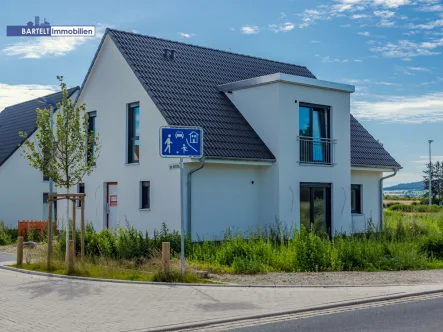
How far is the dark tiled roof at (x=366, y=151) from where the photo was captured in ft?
79.3

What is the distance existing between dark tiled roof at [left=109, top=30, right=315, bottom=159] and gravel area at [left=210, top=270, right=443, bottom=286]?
5.99 m

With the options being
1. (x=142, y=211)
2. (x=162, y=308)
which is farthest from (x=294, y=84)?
(x=162, y=308)

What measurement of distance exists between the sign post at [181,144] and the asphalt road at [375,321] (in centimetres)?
408

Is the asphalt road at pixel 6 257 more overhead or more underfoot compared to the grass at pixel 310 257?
more underfoot

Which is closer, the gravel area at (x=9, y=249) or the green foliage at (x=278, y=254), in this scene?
the green foliage at (x=278, y=254)

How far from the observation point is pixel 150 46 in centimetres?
2208

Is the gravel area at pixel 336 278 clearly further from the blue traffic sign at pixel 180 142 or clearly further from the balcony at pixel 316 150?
the balcony at pixel 316 150

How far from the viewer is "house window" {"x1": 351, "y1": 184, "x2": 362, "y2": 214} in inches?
958

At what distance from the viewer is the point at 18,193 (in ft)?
101

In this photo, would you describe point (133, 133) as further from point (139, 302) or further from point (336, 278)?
point (139, 302)

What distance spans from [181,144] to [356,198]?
45.0 ft

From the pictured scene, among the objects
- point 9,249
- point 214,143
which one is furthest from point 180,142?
point 9,249

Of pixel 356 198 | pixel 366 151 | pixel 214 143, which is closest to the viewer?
pixel 214 143

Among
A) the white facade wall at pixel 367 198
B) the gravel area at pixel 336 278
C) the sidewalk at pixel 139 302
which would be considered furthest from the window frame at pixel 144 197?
the white facade wall at pixel 367 198
